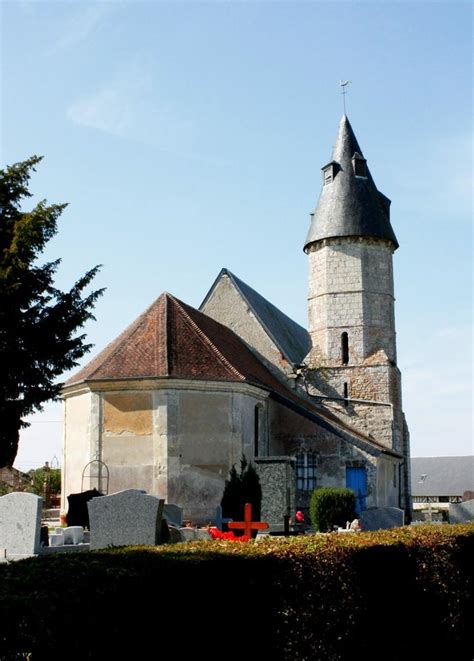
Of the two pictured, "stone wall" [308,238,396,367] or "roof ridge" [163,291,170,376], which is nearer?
"roof ridge" [163,291,170,376]

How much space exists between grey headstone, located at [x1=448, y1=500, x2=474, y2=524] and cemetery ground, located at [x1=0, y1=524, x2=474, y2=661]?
7.37 metres

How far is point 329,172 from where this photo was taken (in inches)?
1284

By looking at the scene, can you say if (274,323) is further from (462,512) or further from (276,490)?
(462,512)

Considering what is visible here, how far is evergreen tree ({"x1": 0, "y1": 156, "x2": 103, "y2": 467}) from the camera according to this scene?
61.8ft

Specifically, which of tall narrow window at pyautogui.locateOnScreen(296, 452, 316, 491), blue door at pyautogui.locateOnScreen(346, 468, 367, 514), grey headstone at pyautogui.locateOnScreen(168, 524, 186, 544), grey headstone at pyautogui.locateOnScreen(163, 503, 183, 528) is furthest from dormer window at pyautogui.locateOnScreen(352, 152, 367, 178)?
grey headstone at pyautogui.locateOnScreen(168, 524, 186, 544)

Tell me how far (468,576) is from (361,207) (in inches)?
959

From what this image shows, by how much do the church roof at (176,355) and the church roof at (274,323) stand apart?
2.86 m

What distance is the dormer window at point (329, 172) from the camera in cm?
3247

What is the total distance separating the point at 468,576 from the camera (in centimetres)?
928

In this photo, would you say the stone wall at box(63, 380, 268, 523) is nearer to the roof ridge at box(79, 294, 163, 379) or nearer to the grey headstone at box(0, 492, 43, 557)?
the roof ridge at box(79, 294, 163, 379)

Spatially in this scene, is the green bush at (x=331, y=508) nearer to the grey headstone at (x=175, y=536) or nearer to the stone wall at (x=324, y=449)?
the stone wall at (x=324, y=449)

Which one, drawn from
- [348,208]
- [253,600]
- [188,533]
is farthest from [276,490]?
[348,208]

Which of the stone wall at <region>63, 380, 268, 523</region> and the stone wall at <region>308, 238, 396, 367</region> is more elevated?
the stone wall at <region>308, 238, 396, 367</region>

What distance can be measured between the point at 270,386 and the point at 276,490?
1043 centimetres
